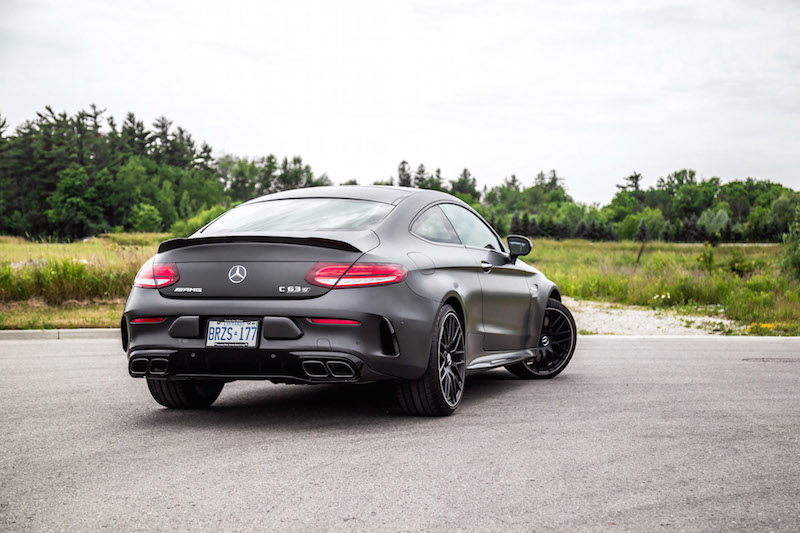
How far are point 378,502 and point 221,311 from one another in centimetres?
201

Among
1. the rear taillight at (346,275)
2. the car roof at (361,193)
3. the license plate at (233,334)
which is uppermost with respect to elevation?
the car roof at (361,193)

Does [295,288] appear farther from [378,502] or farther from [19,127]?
[19,127]

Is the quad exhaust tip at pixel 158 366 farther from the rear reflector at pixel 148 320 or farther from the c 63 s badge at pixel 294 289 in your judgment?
the c 63 s badge at pixel 294 289

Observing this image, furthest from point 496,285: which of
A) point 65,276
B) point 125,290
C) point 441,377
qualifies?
point 65,276

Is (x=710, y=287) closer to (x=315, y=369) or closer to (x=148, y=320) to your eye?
(x=315, y=369)

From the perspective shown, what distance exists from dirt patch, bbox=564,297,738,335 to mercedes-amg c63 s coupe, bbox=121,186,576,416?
938 cm

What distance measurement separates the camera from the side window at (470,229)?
709 centimetres

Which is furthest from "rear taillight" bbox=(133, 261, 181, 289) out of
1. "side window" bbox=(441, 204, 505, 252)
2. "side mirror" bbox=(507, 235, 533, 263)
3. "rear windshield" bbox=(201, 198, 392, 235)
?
"side mirror" bbox=(507, 235, 533, 263)

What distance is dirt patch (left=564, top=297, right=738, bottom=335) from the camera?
616 inches

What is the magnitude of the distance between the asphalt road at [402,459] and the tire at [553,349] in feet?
0.96

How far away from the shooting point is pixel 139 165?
Result: 122625 mm

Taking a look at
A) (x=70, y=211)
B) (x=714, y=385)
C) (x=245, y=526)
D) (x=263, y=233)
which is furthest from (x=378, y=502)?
(x=70, y=211)

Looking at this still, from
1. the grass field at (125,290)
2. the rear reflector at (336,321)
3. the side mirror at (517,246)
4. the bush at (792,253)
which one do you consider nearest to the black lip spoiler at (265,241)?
the rear reflector at (336,321)

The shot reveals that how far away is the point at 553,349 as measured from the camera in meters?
8.69
